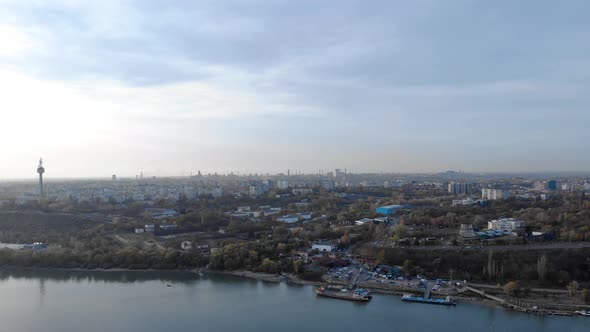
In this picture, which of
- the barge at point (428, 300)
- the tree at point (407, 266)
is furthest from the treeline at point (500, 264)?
the barge at point (428, 300)

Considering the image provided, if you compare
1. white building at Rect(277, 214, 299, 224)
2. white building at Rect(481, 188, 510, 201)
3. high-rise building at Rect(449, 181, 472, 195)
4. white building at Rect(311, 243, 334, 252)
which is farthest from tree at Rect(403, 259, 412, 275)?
high-rise building at Rect(449, 181, 472, 195)

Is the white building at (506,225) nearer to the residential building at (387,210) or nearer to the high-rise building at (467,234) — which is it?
the high-rise building at (467,234)

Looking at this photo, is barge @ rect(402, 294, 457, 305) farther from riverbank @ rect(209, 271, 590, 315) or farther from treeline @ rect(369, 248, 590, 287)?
treeline @ rect(369, 248, 590, 287)

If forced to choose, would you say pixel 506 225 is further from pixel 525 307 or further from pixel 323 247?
pixel 525 307

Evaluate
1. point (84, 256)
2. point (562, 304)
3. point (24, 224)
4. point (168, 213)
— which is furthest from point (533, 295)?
point (24, 224)

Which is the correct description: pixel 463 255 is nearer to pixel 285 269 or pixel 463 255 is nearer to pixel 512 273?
pixel 512 273

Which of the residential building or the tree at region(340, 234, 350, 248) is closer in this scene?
the tree at region(340, 234, 350, 248)

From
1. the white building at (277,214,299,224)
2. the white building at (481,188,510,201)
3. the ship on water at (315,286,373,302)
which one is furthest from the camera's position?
the white building at (481,188,510,201)

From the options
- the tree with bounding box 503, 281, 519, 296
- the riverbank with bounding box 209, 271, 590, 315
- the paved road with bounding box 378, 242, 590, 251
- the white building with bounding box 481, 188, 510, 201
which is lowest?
the riverbank with bounding box 209, 271, 590, 315
